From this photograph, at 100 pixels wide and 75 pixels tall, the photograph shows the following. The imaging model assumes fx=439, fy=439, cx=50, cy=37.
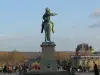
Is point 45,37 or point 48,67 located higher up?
point 45,37

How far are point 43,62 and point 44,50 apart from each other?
57.0 inches

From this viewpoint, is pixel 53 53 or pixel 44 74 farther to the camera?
pixel 53 53

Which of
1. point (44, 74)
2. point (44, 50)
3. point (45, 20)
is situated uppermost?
point (45, 20)

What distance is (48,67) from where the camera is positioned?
52.7 meters

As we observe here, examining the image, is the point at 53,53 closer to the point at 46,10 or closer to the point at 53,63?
the point at 53,63

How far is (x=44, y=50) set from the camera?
5284cm

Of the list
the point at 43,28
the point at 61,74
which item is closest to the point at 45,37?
the point at 43,28

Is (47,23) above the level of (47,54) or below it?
above

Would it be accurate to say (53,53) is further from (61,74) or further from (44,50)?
(61,74)

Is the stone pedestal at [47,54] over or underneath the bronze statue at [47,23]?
underneath

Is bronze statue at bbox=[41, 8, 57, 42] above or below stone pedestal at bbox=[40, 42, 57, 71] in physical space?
above

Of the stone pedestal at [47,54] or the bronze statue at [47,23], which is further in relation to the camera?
the bronze statue at [47,23]

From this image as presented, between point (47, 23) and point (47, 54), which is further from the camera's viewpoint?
point (47, 23)

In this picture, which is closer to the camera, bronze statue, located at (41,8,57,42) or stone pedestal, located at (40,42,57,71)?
stone pedestal, located at (40,42,57,71)
